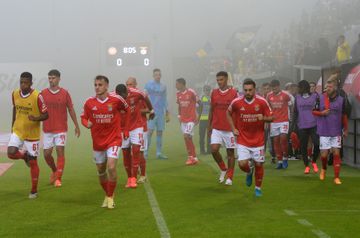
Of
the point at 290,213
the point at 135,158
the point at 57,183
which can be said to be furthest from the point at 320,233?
the point at 57,183

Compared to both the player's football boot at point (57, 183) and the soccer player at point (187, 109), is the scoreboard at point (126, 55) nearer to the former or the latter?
the soccer player at point (187, 109)

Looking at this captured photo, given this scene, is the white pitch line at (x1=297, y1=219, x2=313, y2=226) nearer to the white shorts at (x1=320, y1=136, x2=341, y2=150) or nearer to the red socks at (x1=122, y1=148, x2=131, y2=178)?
the white shorts at (x1=320, y1=136, x2=341, y2=150)

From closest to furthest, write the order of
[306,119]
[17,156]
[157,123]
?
[17,156], [306,119], [157,123]

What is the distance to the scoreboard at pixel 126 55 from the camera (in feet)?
100.0

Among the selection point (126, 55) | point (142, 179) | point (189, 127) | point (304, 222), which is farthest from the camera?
point (126, 55)

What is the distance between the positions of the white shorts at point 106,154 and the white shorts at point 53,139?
2.33 metres

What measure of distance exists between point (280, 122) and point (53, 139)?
17.3 feet

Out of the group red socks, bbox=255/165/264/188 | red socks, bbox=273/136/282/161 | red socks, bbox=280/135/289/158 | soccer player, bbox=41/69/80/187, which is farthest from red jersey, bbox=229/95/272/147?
red socks, bbox=273/136/282/161

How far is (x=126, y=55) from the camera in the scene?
30562mm

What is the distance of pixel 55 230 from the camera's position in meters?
7.43

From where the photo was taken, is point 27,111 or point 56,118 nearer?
point 27,111

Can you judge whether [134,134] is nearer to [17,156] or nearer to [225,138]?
[225,138]

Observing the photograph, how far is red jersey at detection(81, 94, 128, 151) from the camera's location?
894cm

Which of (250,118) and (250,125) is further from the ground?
(250,118)
